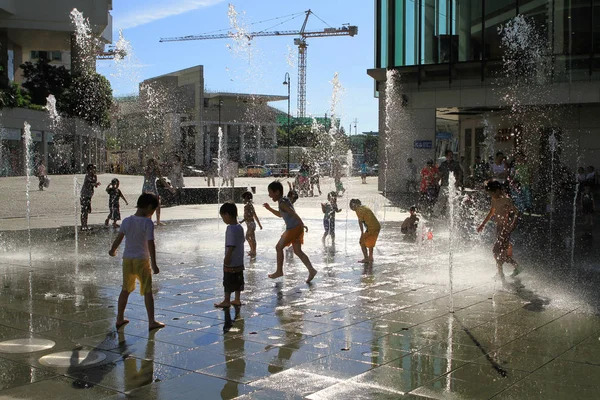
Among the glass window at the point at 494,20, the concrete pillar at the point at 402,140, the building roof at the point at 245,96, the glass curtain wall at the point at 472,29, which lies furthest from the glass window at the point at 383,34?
the building roof at the point at 245,96

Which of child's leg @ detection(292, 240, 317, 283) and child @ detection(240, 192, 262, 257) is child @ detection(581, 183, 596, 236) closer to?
child @ detection(240, 192, 262, 257)

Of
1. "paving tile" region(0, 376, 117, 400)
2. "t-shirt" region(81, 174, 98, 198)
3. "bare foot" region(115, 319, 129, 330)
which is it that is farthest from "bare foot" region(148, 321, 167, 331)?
"t-shirt" region(81, 174, 98, 198)

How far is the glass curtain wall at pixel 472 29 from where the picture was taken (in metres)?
28.4

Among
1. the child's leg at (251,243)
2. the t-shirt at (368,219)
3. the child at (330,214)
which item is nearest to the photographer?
the t-shirt at (368,219)

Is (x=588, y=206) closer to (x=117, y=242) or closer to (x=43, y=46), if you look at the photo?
Result: (x=117, y=242)

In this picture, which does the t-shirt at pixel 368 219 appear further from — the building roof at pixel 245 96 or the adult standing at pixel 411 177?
the building roof at pixel 245 96

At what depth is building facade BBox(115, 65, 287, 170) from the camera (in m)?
90.5

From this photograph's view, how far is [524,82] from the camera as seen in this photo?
2912cm

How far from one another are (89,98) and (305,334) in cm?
5178

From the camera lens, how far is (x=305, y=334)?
20.2 ft

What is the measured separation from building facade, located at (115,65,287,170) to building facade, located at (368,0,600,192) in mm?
53542

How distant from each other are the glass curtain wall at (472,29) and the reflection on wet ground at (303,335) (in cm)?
2102

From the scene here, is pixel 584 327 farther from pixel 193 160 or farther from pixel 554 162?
pixel 193 160

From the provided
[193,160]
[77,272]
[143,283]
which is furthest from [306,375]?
[193,160]
